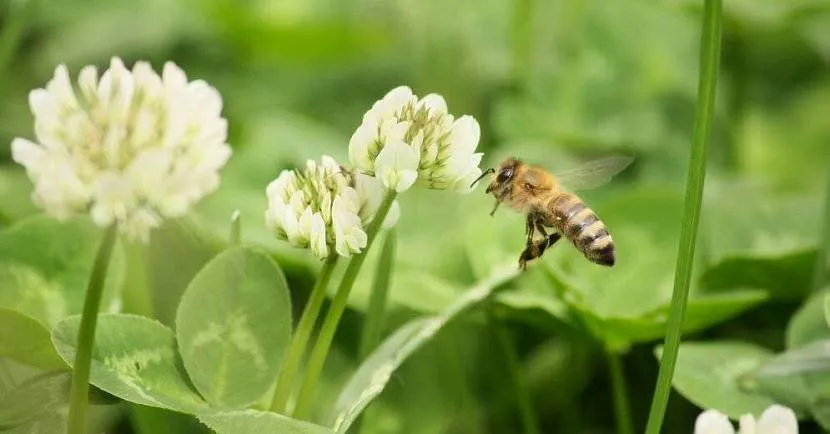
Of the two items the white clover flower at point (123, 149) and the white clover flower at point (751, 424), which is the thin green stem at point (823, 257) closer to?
the white clover flower at point (751, 424)

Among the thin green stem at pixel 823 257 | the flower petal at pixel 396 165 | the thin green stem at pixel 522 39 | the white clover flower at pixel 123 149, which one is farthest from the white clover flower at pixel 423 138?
the thin green stem at pixel 522 39

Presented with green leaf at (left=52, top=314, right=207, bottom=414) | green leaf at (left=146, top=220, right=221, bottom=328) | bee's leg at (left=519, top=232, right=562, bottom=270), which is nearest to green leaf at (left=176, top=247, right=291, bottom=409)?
green leaf at (left=52, top=314, right=207, bottom=414)

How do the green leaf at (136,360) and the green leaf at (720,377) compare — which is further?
the green leaf at (720,377)

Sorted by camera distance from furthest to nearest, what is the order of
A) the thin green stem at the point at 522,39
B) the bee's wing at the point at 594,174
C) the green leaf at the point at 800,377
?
the thin green stem at the point at 522,39, the bee's wing at the point at 594,174, the green leaf at the point at 800,377

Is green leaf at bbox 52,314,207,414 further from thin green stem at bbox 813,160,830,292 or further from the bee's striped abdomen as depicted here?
thin green stem at bbox 813,160,830,292

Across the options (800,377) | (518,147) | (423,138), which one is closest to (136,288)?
(423,138)

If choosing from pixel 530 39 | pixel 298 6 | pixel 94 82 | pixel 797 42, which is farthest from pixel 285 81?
pixel 94 82

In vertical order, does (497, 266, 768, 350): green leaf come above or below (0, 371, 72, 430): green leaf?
below
